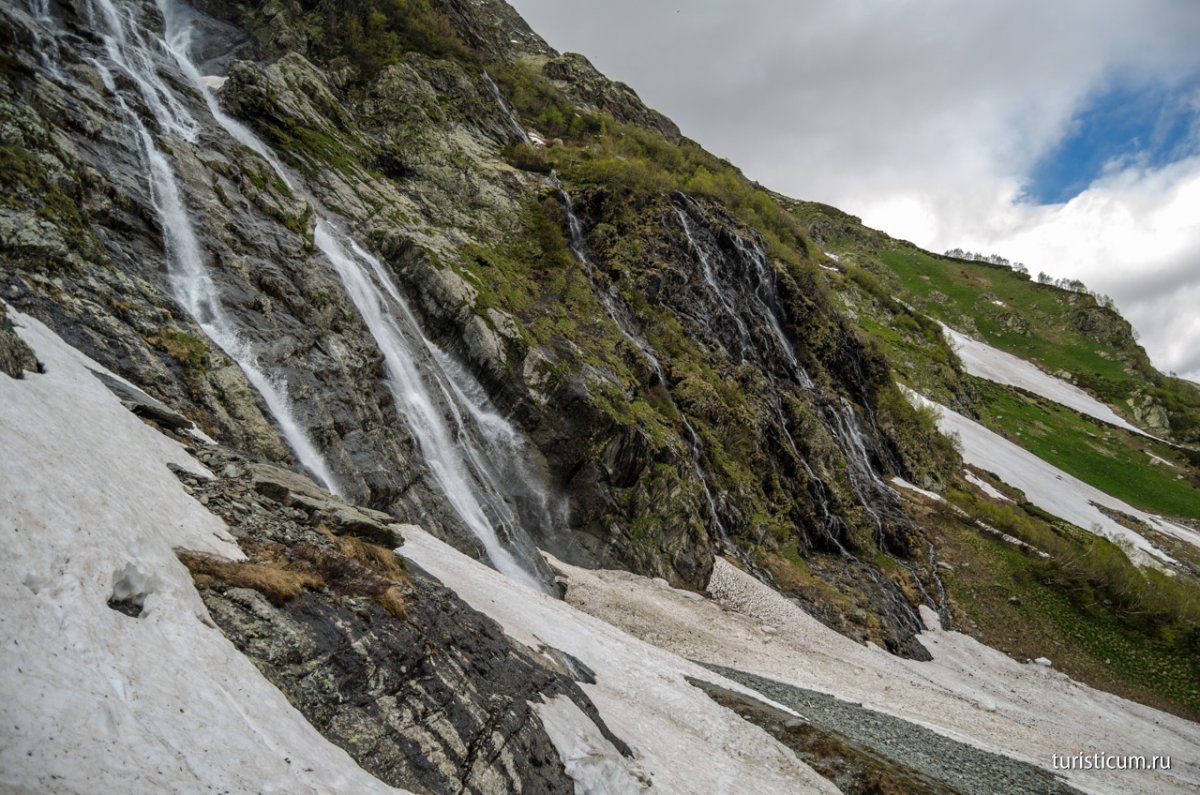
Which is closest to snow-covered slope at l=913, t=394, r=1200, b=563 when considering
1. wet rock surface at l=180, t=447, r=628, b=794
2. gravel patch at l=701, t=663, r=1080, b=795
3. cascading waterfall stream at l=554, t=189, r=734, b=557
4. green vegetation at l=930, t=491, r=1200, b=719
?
green vegetation at l=930, t=491, r=1200, b=719

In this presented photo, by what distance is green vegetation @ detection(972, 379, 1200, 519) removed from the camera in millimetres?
79375

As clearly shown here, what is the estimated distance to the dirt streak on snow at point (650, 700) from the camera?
40.3 ft

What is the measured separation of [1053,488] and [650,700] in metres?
76.1

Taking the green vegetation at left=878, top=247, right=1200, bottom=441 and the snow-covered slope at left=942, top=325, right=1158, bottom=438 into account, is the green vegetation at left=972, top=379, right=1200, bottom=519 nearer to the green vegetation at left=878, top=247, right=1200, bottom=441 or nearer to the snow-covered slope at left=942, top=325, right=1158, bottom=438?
the snow-covered slope at left=942, top=325, right=1158, bottom=438

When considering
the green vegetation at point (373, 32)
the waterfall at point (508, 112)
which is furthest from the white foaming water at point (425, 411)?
the waterfall at point (508, 112)

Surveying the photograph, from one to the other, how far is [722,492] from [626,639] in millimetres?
18193

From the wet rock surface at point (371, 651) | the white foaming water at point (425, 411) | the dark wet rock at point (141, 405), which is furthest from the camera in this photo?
the white foaming water at point (425, 411)

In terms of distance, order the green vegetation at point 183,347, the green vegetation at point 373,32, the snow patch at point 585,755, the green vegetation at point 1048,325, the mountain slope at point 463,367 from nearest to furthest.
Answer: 1. the snow patch at point 585,755
2. the mountain slope at point 463,367
3. the green vegetation at point 183,347
4. the green vegetation at point 373,32
5. the green vegetation at point 1048,325

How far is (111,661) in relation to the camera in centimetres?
506

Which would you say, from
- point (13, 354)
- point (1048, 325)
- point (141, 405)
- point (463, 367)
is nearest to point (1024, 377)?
point (1048, 325)

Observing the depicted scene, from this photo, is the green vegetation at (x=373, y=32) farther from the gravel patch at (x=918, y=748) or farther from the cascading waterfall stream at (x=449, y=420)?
the gravel patch at (x=918, y=748)

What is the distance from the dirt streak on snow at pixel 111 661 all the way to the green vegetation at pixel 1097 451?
10285 centimetres

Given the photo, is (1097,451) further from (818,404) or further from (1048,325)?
(818,404)

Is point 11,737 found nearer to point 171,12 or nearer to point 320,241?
point 320,241
